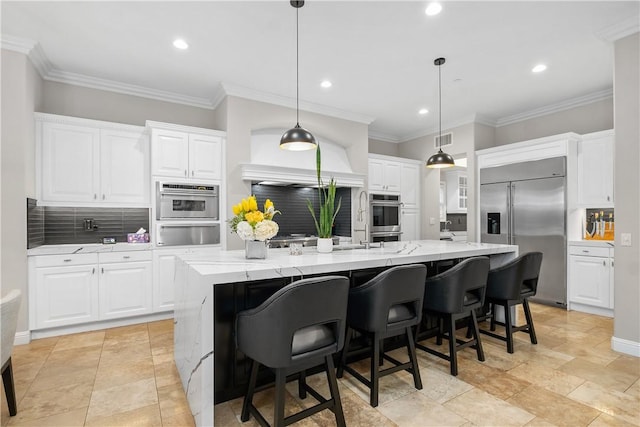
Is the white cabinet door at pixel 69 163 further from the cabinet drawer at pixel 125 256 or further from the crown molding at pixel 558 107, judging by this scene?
the crown molding at pixel 558 107

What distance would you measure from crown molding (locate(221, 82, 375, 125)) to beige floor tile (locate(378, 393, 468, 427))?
12.8ft

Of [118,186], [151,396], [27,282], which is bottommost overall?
[151,396]

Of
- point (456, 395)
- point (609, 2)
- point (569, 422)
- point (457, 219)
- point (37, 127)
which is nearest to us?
point (569, 422)

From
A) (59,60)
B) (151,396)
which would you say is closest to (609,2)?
(151,396)

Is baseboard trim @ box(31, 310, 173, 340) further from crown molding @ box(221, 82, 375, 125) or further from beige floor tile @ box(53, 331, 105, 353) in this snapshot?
crown molding @ box(221, 82, 375, 125)

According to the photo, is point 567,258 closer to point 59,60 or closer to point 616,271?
point 616,271

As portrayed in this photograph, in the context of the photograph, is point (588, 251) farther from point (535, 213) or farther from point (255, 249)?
point (255, 249)

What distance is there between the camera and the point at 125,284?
12.3 feet

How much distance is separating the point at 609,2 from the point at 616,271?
2313 mm

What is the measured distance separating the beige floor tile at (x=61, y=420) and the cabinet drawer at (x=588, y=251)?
5.36m

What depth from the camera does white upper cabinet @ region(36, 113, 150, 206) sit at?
3.60 meters

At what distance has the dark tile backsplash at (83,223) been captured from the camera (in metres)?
3.88

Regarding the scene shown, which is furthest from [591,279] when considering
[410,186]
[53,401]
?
[53,401]

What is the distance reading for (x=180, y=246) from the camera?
4.05m
